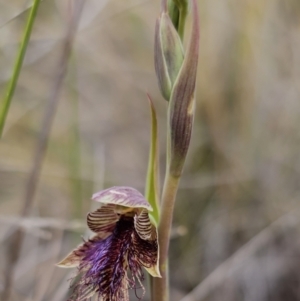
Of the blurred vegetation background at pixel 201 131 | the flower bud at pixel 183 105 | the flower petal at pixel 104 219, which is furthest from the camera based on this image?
the blurred vegetation background at pixel 201 131

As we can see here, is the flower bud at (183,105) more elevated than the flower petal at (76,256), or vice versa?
the flower bud at (183,105)

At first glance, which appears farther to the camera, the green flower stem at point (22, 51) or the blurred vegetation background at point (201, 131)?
the blurred vegetation background at point (201, 131)

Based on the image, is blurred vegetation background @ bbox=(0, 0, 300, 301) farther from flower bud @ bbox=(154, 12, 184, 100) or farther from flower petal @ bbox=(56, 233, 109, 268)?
flower bud @ bbox=(154, 12, 184, 100)

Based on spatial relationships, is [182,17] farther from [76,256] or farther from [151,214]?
[76,256]

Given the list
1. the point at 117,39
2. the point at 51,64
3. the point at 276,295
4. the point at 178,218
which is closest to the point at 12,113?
the point at 51,64

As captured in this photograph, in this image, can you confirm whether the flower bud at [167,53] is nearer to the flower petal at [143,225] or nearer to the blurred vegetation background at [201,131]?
the flower petal at [143,225]

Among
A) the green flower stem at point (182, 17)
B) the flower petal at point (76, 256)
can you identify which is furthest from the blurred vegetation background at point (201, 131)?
the green flower stem at point (182, 17)

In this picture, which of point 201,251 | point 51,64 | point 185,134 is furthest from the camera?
point 51,64

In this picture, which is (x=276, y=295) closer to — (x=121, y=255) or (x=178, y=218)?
(x=178, y=218)
